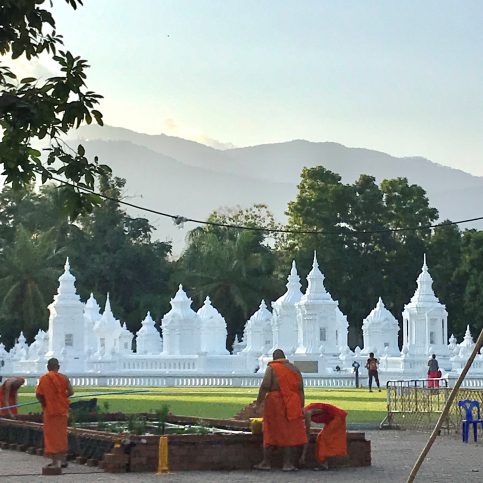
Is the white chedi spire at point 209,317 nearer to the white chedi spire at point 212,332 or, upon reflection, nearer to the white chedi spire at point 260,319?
the white chedi spire at point 212,332

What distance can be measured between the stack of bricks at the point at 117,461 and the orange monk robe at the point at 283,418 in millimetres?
1638

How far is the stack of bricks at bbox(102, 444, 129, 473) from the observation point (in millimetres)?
15531

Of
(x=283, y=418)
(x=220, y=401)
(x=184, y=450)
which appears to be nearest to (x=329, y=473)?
(x=283, y=418)

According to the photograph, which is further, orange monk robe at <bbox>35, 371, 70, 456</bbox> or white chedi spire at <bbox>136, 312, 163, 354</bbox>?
white chedi spire at <bbox>136, 312, 163, 354</bbox>

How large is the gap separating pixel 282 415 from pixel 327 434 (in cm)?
82

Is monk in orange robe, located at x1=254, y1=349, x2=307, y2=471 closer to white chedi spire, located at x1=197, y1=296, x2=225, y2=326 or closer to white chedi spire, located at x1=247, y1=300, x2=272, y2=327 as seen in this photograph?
white chedi spire, located at x1=247, y1=300, x2=272, y2=327

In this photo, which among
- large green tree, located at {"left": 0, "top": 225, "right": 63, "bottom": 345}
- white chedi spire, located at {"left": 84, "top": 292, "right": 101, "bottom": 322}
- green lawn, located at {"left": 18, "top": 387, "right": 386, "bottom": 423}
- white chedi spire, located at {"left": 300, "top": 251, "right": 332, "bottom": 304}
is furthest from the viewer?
large green tree, located at {"left": 0, "top": 225, "right": 63, "bottom": 345}

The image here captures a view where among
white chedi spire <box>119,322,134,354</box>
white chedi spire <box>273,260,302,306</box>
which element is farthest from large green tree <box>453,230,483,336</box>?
white chedi spire <box>119,322,134,354</box>

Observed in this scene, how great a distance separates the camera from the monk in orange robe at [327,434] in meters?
16.0

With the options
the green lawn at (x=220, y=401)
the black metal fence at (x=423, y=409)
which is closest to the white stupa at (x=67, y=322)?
the green lawn at (x=220, y=401)

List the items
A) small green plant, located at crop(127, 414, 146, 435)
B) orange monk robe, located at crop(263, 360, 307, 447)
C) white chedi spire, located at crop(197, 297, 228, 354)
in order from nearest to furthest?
orange monk robe, located at crop(263, 360, 307, 447)
small green plant, located at crop(127, 414, 146, 435)
white chedi spire, located at crop(197, 297, 228, 354)

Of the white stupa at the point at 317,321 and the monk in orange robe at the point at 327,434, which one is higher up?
the white stupa at the point at 317,321

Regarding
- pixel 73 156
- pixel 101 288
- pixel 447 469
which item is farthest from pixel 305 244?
pixel 73 156

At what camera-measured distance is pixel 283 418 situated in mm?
15617
